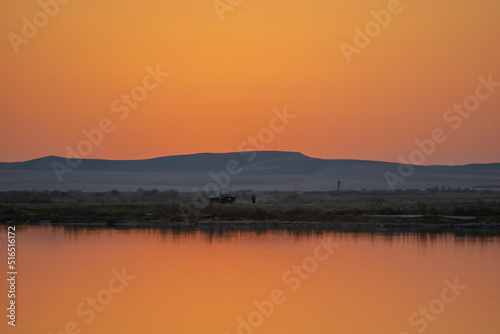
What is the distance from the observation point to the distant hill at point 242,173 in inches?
4825

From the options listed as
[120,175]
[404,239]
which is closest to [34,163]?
[120,175]

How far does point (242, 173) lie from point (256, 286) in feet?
460

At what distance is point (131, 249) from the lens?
86.0 ft

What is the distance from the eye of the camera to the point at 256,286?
59.2 ft

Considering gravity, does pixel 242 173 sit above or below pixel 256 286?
above

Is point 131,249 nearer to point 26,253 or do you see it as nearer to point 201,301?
point 26,253

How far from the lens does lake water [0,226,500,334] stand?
46.1 ft

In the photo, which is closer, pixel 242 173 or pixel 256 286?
pixel 256 286

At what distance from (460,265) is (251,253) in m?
6.66

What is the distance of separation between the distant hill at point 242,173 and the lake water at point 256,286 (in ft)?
300

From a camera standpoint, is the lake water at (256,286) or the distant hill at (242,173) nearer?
the lake water at (256,286)

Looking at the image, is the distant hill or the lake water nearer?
the lake water

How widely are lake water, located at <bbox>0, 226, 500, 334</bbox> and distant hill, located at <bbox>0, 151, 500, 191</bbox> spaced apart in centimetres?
9133

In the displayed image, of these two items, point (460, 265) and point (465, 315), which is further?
point (460, 265)
